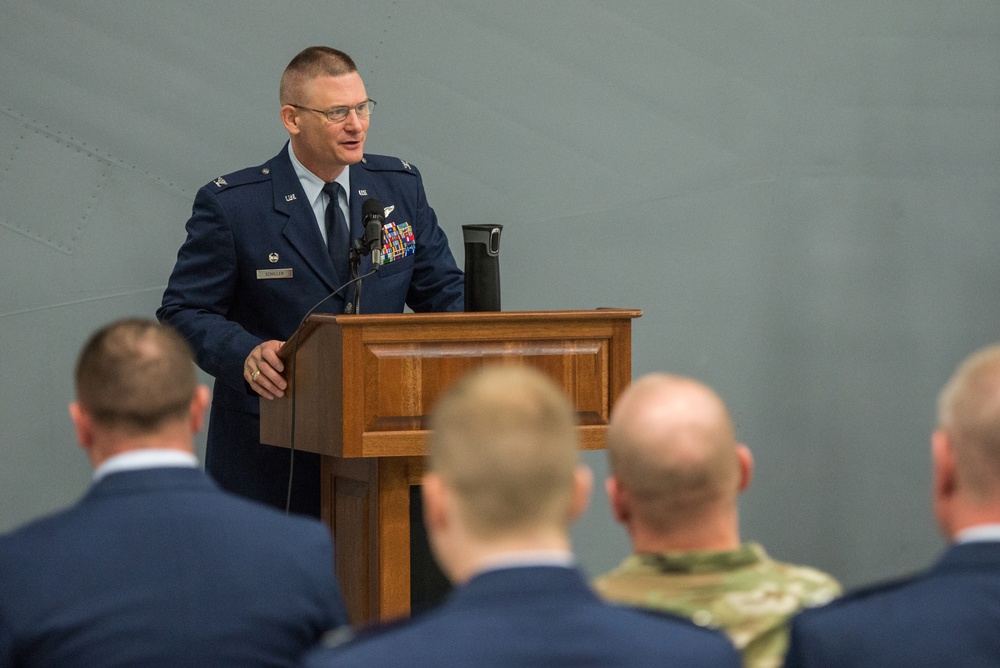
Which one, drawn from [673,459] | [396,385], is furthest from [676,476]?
[396,385]

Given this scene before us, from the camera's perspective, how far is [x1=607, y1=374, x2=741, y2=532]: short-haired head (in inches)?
63.6

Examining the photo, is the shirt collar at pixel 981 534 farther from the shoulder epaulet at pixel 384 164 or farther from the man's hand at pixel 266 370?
the shoulder epaulet at pixel 384 164

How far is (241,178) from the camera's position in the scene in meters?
3.50

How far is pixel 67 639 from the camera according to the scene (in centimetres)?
146

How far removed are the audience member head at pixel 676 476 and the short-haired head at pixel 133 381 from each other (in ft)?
1.77

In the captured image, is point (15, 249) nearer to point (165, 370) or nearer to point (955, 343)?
point (165, 370)

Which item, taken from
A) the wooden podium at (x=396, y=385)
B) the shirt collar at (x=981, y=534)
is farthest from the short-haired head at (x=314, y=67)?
the shirt collar at (x=981, y=534)

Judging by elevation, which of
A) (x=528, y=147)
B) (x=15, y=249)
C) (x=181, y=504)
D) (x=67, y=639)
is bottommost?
(x=67, y=639)

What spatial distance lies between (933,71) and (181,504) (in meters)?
3.57

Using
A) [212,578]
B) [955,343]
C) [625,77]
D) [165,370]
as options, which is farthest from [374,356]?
[955,343]

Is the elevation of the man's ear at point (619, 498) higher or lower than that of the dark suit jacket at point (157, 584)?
higher

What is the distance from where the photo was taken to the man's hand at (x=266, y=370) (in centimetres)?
298

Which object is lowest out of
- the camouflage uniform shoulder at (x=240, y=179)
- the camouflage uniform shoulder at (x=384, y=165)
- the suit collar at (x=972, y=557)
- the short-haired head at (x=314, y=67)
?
the suit collar at (x=972, y=557)

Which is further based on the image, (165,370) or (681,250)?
(681,250)
